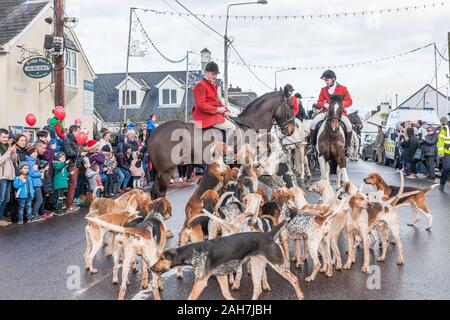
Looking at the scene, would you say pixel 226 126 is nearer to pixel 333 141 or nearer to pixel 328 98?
pixel 333 141

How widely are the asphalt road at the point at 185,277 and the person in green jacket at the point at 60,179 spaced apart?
2759mm

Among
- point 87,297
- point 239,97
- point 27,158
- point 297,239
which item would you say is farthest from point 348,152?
point 239,97

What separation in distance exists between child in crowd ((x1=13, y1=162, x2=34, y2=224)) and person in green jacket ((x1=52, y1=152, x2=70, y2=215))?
1013mm

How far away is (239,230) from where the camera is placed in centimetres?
701

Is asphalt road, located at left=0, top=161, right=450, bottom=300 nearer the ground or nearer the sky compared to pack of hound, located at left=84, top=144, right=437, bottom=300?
nearer the ground

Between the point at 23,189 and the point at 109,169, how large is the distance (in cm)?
381

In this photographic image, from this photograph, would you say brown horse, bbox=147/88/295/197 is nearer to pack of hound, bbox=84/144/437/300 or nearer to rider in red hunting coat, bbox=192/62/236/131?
rider in red hunting coat, bbox=192/62/236/131

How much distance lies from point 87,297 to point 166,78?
146ft

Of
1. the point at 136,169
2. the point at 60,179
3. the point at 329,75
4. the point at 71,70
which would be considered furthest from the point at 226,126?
the point at 71,70

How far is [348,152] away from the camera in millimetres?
13016

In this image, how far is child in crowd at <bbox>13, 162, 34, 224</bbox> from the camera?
11594mm

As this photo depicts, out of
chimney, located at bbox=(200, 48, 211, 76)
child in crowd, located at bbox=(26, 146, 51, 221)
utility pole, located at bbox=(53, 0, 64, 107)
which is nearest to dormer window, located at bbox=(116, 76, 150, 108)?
chimney, located at bbox=(200, 48, 211, 76)

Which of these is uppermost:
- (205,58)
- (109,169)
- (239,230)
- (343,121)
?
(205,58)

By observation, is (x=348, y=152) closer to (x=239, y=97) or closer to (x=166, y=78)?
(x=166, y=78)
